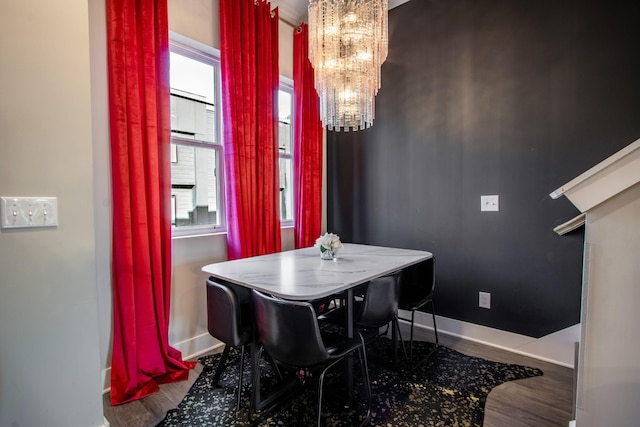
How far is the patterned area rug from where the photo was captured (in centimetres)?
159

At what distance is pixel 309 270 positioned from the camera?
178 cm

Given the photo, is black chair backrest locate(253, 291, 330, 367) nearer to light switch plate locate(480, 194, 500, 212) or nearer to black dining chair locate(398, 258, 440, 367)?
black dining chair locate(398, 258, 440, 367)

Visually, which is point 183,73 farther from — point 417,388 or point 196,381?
point 417,388

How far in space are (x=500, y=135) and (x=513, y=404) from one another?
1.86m

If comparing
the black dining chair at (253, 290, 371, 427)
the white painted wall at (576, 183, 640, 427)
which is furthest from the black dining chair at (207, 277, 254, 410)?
the white painted wall at (576, 183, 640, 427)

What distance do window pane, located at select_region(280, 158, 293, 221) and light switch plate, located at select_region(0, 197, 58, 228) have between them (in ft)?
6.87

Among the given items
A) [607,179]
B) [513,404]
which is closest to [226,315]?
[607,179]

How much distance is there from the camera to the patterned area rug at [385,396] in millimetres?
1594

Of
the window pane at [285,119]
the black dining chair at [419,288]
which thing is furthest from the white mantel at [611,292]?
the window pane at [285,119]

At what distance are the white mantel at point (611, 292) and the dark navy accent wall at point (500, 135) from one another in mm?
1603

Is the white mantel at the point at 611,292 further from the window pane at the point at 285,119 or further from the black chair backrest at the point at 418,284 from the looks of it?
the window pane at the point at 285,119

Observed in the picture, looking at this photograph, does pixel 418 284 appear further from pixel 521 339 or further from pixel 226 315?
pixel 226 315

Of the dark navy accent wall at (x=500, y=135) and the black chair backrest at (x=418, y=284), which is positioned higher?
the dark navy accent wall at (x=500, y=135)

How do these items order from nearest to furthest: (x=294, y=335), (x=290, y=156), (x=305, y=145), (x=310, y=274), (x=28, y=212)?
(x=28, y=212) < (x=294, y=335) < (x=310, y=274) < (x=305, y=145) < (x=290, y=156)
